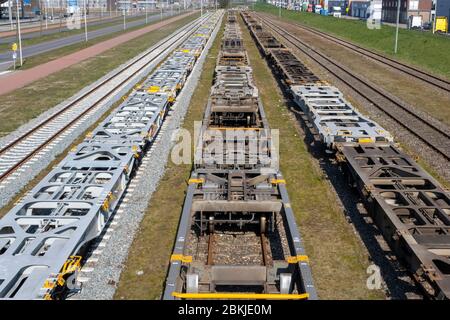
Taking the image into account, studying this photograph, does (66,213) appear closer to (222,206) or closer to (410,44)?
(222,206)

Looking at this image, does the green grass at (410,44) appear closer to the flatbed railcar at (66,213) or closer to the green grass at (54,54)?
the flatbed railcar at (66,213)

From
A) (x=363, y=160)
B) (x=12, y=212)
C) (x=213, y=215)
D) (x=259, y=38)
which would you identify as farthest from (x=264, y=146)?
(x=259, y=38)

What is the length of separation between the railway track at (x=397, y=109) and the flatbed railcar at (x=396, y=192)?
318cm

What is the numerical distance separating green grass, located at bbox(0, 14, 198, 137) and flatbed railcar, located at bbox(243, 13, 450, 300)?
13387 millimetres

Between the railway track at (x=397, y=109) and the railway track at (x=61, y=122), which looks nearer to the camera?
the railway track at (x=61, y=122)

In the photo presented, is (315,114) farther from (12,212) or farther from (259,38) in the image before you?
(259,38)

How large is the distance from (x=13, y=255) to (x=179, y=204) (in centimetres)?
530

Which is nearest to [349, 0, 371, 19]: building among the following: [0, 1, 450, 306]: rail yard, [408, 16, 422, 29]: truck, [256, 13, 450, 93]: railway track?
[408, 16, 422, 29]: truck

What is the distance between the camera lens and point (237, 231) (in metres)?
11.0

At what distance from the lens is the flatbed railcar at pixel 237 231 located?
7.95 meters

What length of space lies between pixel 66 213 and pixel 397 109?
60.1 ft

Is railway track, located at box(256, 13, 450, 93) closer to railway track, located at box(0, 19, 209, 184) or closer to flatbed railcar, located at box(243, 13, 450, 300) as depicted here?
flatbed railcar, located at box(243, 13, 450, 300)

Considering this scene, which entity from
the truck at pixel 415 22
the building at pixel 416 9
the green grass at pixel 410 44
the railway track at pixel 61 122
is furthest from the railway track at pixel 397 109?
the building at pixel 416 9

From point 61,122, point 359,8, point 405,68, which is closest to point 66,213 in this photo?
point 61,122
